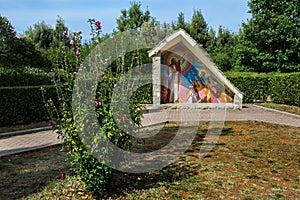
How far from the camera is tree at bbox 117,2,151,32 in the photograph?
112 feet

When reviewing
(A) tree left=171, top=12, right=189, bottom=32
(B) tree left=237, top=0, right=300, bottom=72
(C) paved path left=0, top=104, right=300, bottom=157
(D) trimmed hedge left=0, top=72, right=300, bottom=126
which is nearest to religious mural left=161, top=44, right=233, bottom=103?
(C) paved path left=0, top=104, right=300, bottom=157

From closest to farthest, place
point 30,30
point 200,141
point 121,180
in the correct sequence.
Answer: point 121,180 < point 200,141 < point 30,30

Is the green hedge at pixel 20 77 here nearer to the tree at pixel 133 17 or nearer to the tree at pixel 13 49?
the tree at pixel 13 49

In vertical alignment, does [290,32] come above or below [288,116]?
above

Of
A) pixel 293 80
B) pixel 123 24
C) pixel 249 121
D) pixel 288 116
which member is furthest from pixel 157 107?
pixel 123 24

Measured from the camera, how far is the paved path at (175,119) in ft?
24.1

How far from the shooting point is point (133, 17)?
112 ft

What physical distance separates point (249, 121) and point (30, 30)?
23390 millimetres

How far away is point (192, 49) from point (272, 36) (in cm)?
1178

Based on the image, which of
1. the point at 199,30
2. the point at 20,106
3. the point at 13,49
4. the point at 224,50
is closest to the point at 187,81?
the point at 20,106

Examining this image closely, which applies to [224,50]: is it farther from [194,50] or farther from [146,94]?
[146,94]

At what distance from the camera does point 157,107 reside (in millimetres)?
14047

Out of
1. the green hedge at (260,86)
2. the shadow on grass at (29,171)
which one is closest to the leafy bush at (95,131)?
the shadow on grass at (29,171)

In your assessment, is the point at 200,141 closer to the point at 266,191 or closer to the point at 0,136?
the point at 266,191
